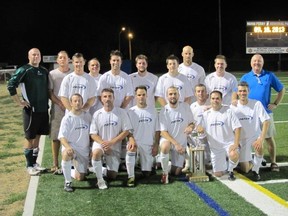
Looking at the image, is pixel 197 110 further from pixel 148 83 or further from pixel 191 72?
pixel 191 72

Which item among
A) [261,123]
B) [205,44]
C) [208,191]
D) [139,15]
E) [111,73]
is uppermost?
[139,15]

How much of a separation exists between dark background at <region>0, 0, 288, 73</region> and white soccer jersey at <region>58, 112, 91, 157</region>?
50689 mm

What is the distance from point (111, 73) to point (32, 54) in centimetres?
130

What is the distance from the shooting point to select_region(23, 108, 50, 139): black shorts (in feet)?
21.7

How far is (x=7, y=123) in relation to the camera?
12.4m

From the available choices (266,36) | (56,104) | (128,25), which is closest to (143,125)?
(56,104)

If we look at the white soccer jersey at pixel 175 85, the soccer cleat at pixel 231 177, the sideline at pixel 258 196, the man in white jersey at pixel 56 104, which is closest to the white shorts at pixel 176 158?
the sideline at pixel 258 196

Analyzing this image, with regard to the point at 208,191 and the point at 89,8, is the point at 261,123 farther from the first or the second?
→ the point at 89,8

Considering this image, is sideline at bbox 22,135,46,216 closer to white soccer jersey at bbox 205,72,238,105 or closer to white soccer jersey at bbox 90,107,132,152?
white soccer jersey at bbox 90,107,132,152

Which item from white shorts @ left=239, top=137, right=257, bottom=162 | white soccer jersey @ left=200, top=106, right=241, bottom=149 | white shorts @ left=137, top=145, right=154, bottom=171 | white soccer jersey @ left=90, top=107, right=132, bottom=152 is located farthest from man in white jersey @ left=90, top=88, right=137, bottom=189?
white shorts @ left=239, top=137, right=257, bottom=162

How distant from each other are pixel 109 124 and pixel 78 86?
3.02 feet

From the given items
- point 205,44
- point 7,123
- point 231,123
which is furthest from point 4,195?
point 205,44

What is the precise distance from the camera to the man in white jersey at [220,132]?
20.2 feet

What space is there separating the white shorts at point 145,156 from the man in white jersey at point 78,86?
1.11 m
